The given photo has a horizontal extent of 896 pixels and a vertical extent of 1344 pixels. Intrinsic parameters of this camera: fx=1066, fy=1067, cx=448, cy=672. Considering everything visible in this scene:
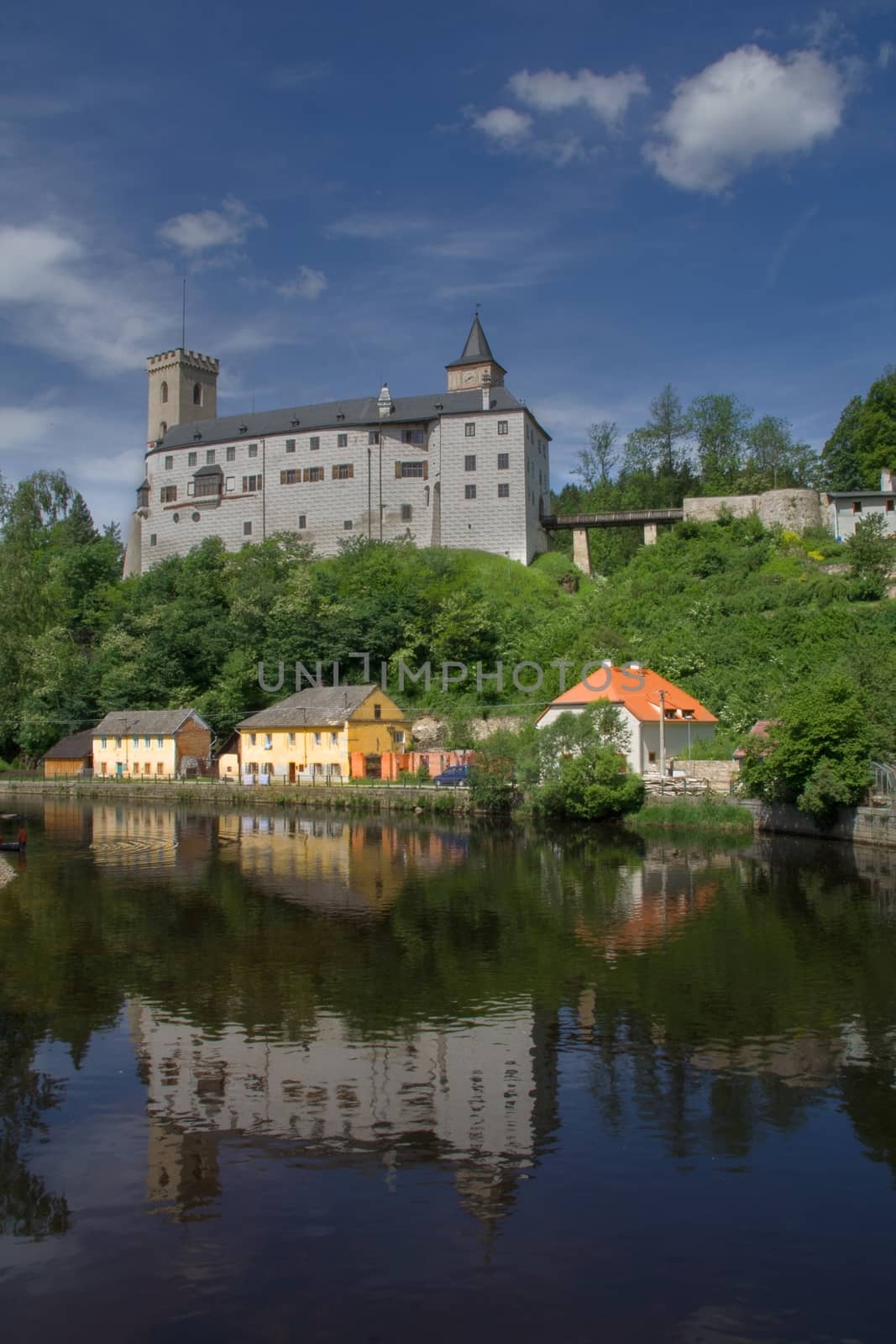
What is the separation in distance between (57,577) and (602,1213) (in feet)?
235

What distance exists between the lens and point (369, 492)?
226 ft

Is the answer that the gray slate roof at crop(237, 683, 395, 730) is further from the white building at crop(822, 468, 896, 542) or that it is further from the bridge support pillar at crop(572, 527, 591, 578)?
the white building at crop(822, 468, 896, 542)

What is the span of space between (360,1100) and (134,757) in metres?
48.2

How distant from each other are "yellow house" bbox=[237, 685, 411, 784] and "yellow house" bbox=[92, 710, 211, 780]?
3.68 metres

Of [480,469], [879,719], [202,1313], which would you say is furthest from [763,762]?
[480,469]

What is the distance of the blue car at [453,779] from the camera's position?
43.4 metres

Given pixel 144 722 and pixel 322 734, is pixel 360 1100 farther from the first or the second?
pixel 144 722

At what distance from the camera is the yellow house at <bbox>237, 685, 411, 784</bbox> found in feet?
167

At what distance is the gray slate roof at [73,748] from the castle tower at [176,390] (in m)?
30.2

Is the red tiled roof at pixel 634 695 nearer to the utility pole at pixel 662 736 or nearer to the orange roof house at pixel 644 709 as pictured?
the orange roof house at pixel 644 709

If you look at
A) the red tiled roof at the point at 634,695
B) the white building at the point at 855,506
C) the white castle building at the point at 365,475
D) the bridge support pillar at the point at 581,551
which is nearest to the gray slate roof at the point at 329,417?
the white castle building at the point at 365,475

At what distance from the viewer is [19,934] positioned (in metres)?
20.1

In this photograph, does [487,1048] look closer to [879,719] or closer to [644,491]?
[879,719]

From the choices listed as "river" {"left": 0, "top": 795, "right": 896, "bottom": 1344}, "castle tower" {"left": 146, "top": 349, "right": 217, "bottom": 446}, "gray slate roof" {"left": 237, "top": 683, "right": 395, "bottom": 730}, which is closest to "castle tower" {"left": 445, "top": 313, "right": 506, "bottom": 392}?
"castle tower" {"left": 146, "top": 349, "right": 217, "bottom": 446}
